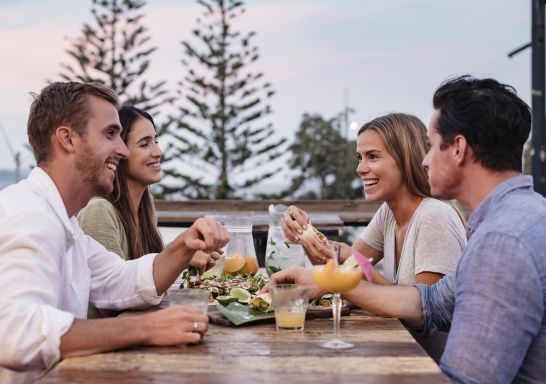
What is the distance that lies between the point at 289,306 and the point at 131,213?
4.65ft

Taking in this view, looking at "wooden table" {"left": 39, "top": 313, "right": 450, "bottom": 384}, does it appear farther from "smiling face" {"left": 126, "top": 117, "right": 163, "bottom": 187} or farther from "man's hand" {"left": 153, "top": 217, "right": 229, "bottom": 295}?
"smiling face" {"left": 126, "top": 117, "right": 163, "bottom": 187}

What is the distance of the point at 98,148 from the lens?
2.20 meters

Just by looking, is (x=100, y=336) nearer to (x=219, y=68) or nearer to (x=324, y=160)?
(x=219, y=68)

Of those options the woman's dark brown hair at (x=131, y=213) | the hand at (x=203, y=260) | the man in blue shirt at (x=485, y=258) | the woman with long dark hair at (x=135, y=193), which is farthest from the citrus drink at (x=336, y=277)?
the woman's dark brown hair at (x=131, y=213)

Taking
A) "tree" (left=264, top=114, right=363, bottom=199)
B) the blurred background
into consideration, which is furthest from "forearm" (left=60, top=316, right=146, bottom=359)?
"tree" (left=264, top=114, right=363, bottom=199)

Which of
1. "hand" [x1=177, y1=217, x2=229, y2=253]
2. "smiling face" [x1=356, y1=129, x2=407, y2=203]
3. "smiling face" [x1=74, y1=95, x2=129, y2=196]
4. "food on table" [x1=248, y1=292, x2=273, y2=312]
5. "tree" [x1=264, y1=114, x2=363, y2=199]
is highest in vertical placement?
"smiling face" [x1=74, y1=95, x2=129, y2=196]

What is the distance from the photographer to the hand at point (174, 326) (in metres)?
1.74

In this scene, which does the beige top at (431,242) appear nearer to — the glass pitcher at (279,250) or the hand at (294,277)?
the glass pitcher at (279,250)

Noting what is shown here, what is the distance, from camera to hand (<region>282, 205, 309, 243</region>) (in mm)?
2631

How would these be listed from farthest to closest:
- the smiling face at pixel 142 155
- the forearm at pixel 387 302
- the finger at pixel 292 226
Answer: the smiling face at pixel 142 155
the finger at pixel 292 226
the forearm at pixel 387 302

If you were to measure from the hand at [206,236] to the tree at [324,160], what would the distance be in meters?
21.4

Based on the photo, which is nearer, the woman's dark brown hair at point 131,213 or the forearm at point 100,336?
the forearm at point 100,336

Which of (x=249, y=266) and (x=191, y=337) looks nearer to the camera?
(x=191, y=337)

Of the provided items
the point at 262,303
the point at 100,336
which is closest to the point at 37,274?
the point at 100,336
